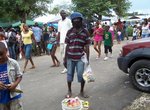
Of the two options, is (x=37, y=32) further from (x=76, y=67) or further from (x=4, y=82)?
(x=4, y=82)

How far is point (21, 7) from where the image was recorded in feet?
68.6

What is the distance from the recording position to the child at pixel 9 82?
13.1 ft

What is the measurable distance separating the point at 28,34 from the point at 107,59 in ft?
10.6

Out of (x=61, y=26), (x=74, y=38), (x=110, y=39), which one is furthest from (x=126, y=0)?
(x=74, y=38)

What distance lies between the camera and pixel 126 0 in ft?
118

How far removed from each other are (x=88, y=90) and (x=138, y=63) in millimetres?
1288

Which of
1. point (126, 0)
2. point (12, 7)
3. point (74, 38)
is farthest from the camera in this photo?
point (126, 0)

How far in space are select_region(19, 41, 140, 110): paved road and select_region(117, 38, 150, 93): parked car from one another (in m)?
Result: 0.24

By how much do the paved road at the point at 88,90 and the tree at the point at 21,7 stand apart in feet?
37.7

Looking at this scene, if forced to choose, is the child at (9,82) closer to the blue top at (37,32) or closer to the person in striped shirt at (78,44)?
the person in striped shirt at (78,44)

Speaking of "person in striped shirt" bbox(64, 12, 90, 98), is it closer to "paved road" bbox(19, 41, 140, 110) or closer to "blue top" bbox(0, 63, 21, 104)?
"paved road" bbox(19, 41, 140, 110)

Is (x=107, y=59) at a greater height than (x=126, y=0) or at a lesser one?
lesser

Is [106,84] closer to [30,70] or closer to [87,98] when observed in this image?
[87,98]

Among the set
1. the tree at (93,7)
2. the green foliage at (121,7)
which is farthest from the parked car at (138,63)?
the green foliage at (121,7)
